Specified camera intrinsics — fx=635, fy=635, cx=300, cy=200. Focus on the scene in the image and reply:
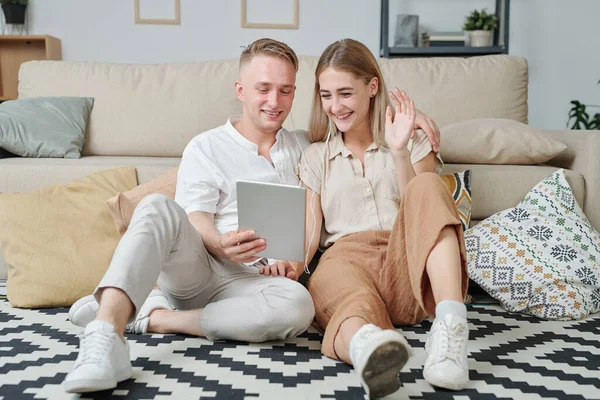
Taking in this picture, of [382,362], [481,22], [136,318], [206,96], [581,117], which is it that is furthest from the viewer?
[481,22]

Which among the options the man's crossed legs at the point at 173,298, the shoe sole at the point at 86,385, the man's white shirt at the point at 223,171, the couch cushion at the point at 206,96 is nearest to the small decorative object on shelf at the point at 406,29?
the couch cushion at the point at 206,96

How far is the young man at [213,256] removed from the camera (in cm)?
124

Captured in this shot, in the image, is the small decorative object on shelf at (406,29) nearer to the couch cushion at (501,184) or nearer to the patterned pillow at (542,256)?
the couch cushion at (501,184)

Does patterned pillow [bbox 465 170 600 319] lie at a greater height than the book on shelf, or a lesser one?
lesser

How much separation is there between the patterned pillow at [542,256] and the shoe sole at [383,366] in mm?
836

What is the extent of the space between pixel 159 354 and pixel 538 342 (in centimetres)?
91

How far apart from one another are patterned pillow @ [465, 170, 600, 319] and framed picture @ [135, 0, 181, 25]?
8.66ft

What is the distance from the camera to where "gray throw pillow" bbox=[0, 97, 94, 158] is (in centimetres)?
239

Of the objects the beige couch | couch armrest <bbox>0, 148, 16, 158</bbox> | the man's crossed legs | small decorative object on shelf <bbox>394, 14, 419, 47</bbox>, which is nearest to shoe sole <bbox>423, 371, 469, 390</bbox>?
the man's crossed legs

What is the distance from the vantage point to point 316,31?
395cm

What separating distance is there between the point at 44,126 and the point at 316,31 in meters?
2.01

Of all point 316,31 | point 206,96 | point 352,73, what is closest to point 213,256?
point 352,73

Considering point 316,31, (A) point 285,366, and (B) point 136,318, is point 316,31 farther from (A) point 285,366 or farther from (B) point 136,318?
(A) point 285,366

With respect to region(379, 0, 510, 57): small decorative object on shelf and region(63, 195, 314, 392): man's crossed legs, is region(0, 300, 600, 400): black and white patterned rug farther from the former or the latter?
region(379, 0, 510, 57): small decorative object on shelf
